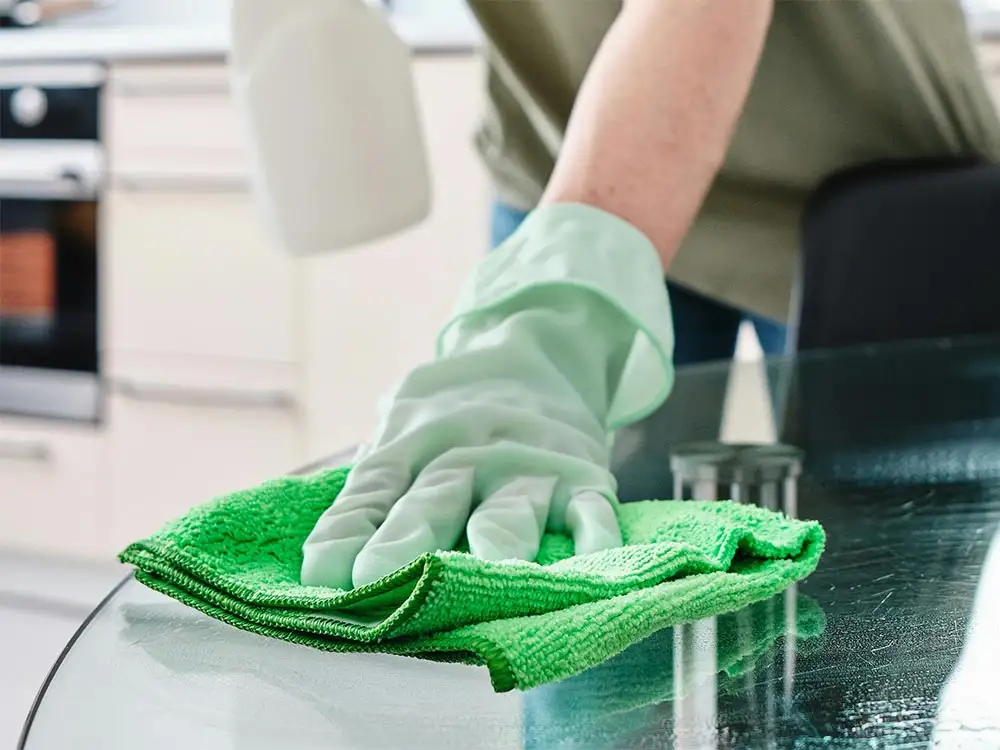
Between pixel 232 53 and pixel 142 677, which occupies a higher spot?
pixel 232 53

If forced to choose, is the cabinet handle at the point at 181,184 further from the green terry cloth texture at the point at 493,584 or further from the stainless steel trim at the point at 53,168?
the green terry cloth texture at the point at 493,584

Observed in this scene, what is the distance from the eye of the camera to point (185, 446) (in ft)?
7.18

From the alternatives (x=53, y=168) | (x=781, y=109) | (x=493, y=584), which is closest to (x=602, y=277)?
(x=493, y=584)

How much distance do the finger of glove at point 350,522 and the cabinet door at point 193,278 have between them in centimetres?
176

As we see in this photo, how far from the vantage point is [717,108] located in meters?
0.57

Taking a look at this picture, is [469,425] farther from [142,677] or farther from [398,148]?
[398,148]

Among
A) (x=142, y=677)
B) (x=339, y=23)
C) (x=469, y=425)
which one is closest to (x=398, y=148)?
(x=339, y=23)

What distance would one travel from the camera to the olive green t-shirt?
35.2 inches

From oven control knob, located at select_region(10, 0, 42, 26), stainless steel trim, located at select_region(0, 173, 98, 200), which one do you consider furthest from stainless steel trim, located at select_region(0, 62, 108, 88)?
oven control knob, located at select_region(10, 0, 42, 26)

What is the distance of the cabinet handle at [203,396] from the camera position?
213 centimetres

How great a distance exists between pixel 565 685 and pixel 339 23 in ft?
1.97

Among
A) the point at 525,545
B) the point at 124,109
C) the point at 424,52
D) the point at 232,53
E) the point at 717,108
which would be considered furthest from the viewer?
the point at 124,109

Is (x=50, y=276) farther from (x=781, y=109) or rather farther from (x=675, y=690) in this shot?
(x=675, y=690)

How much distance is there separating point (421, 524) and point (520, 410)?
0.08 m
